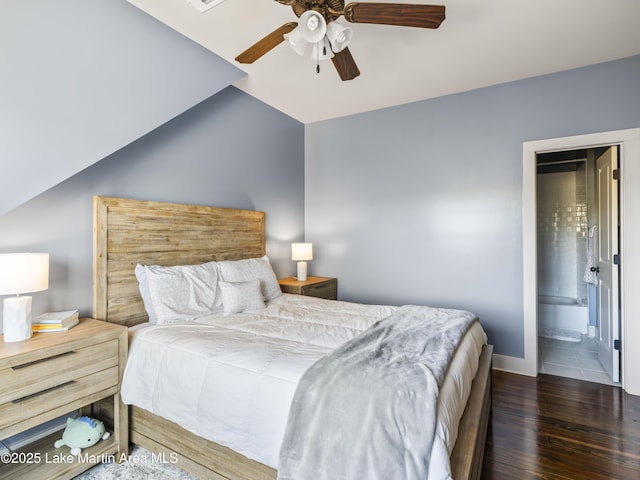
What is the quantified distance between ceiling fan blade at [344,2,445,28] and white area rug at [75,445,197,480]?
2555 millimetres

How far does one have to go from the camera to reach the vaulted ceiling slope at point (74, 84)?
1.66m

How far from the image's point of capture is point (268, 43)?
1.93m

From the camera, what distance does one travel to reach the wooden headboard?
2.26 m

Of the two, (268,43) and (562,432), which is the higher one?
(268,43)

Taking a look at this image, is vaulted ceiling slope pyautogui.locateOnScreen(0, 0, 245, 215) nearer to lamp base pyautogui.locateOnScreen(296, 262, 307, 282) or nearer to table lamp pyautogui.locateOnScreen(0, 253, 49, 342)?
table lamp pyautogui.locateOnScreen(0, 253, 49, 342)

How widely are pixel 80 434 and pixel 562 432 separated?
300 cm

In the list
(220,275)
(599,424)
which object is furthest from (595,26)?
(220,275)

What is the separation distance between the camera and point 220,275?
276 cm

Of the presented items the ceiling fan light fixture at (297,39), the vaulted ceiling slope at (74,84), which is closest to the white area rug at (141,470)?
the vaulted ceiling slope at (74,84)

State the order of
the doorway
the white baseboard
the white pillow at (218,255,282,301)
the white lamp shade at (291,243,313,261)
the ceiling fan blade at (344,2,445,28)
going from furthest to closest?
1. the white lamp shade at (291,243,313,261)
2. the white baseboard
3. the white pillow at (218,255,282,301)
4. the doorway
5. the ceiling fan blade at (344,2,445,28)

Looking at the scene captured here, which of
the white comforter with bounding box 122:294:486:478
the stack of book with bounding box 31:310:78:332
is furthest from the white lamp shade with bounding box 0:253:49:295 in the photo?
the white comforter with bounding box 122:294:486:478

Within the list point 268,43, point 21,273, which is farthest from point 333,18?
point 21,273

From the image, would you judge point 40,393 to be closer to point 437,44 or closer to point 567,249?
point 437,44

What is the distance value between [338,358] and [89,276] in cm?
183
